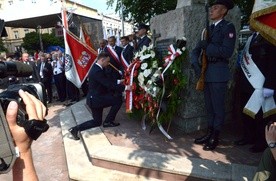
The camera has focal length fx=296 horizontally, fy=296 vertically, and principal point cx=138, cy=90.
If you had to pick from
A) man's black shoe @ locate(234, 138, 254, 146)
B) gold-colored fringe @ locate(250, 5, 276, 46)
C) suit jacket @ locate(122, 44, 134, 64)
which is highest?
gold-colored fringe @ locate(250, 5, 276, 46)

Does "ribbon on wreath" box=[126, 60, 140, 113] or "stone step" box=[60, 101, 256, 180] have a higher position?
"ribbon on wreath" box=[126, 60, 140, 113]

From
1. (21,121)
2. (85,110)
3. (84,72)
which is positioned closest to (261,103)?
(21,121)

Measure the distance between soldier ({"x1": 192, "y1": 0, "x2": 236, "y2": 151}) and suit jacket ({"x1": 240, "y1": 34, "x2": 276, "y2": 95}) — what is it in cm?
32

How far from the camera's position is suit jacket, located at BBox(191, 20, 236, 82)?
3820 millimetres

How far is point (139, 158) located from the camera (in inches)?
148

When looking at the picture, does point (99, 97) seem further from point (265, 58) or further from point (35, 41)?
point (35, 41)

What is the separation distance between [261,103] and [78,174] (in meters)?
2.52

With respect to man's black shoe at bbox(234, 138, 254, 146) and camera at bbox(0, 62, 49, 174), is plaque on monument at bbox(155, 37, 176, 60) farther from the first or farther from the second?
camera at bbox(0, 62, 49, 174)

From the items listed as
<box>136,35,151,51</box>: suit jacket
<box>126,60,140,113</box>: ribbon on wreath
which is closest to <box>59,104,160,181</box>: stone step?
<box>126,60,140,113</box>: ribbon on wreath

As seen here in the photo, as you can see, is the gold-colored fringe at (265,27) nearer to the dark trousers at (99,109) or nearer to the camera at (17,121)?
the camera at (17,121)

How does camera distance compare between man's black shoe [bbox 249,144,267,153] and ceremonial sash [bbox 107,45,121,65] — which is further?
ceremonial sash [bbox 107,45,121,65]

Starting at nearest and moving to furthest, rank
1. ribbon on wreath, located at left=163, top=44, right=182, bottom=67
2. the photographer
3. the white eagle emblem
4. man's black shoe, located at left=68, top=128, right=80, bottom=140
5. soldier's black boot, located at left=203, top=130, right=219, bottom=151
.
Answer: the photographer
soldier's black boot, located at left=203, top=130, right=219, bottom=151
ribbon on wreath, located at left=163, top=44, right=182, bottom=67
man's black shoe, located at left=68, top=128, right=80, bottom=140
the white eagle emblem

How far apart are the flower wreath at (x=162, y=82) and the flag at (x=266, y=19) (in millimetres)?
2174

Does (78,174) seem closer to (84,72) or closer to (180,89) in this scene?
(180,89)
